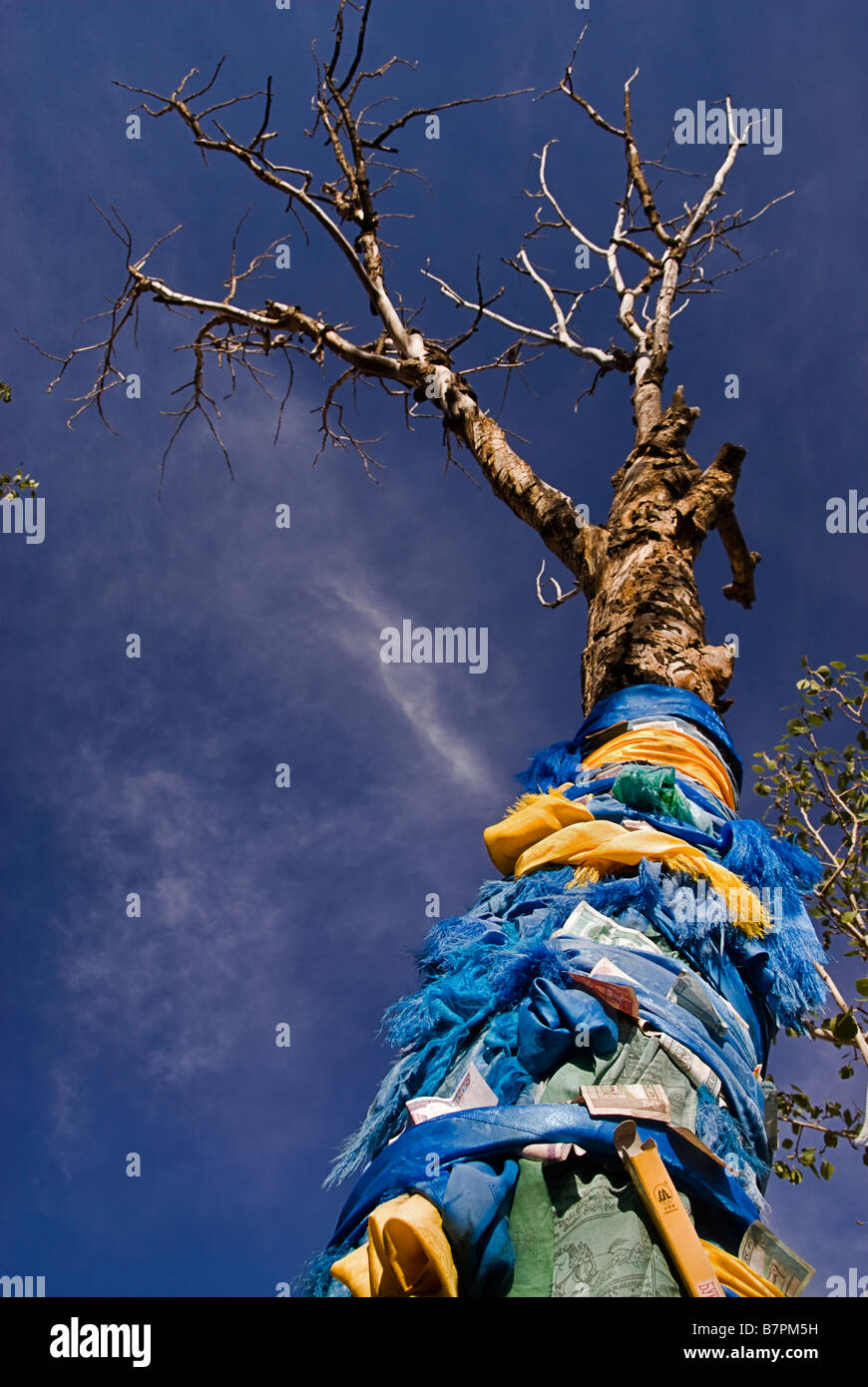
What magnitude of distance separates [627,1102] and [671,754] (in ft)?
3.99

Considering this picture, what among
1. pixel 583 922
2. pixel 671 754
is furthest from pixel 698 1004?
pixel 671 754

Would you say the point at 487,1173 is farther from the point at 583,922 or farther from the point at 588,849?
the point at 588,849

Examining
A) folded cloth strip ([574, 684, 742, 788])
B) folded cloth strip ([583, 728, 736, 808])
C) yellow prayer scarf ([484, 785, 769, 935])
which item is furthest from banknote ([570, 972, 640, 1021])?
folded cloth strip ([574, 684, 742, 788])

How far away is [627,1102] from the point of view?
1.37 metres

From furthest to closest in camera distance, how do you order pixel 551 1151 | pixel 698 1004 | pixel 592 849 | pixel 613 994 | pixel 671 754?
pixel 671 754, pixel 592 849, pixel 698 1004, pixel 613 994, pixel 551 1151

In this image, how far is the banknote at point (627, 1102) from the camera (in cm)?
135

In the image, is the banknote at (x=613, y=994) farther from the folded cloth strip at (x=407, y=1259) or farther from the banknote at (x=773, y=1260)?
the folded cloth strip at (x=407, y=1259)

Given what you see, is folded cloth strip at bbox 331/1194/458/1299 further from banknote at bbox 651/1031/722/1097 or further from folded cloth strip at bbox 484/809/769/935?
folded cloth strip at bbox 484/809/769/935

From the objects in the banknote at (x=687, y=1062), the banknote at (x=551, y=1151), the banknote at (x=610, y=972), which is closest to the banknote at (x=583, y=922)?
the banknote at (x=610, y=972)

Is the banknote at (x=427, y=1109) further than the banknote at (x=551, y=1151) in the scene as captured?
Yes

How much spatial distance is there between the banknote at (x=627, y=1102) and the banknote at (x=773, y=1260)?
0.65 feet
